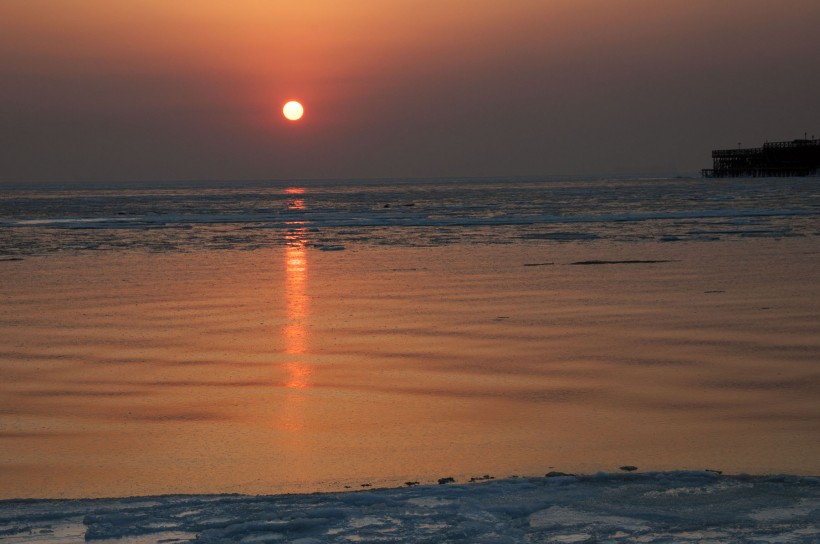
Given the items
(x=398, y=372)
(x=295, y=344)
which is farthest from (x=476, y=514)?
(x=295, y=344)

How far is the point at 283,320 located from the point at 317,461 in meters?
5.87

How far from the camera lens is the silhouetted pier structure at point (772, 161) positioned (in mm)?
126250

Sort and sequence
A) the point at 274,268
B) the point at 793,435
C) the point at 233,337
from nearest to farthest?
the point at 793,435 < the point at 233,337 < the point at 274,268

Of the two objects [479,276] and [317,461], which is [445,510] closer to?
[317,461]

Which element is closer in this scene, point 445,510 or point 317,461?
point 445,510

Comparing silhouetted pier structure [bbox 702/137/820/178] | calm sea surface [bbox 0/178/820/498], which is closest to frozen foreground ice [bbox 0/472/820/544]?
calm sea surface [bbox 0/178/820/498]

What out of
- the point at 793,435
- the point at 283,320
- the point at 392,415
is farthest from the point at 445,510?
the point at 283,320

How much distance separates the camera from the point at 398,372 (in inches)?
350

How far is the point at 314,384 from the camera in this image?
27.8 ft

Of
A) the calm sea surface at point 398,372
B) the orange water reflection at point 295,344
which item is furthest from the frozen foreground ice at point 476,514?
the orange water reflection at point 295,344

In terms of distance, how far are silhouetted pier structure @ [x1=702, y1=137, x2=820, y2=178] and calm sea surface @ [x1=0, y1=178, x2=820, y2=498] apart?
11616 cm

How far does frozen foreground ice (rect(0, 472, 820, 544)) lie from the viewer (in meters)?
5.00

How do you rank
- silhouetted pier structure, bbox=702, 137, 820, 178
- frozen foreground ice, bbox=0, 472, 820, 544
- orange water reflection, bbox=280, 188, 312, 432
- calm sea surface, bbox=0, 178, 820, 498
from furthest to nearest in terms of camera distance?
silhouetted pier structure, bbox=702, 137, 820, 178, orange water reflection, bbox=280, 188, 312, 432, calm sea surface, bbox=0, 178, 820, 498, frozen foreground ice, bbox=0, 472, 820, 544

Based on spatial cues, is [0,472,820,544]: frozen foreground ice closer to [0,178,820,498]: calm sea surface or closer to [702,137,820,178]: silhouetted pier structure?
[0,178,820,498]: calm sea surface
